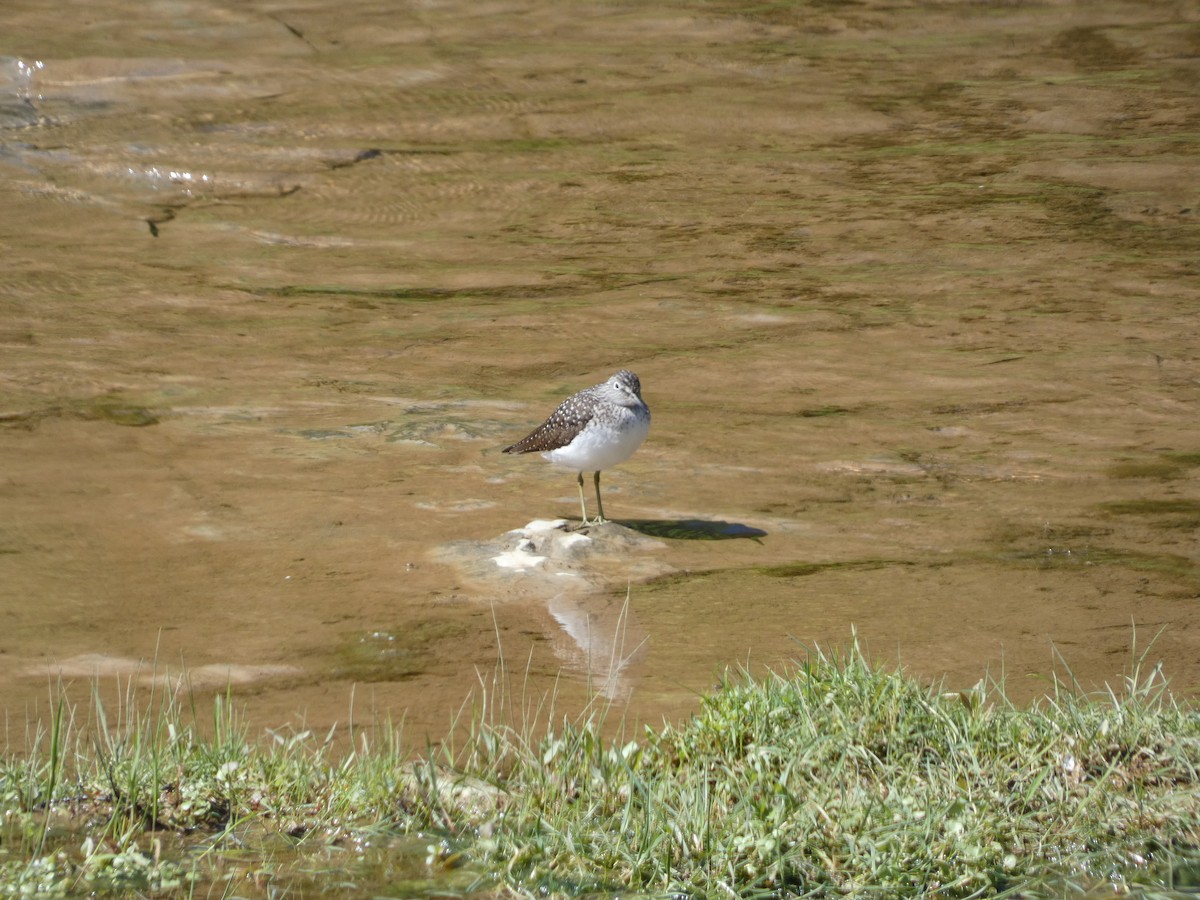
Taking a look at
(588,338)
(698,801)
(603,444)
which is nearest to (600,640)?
(603,444)

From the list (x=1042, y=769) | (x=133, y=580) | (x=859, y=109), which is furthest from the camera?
(x=859, y=109)

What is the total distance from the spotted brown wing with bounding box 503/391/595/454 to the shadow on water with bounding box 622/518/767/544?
513 mm

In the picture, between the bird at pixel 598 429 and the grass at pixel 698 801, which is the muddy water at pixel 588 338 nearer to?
the bird at pixel 598 429

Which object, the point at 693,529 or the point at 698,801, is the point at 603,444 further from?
the point at 698,801

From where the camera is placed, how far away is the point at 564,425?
7.11 meters

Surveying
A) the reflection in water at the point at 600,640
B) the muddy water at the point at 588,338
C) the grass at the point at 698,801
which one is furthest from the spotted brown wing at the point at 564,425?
the grass at the point at 698,801

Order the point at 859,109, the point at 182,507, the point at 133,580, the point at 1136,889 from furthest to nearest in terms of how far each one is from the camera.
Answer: the point at 859,109 → the point at 182,507 → the point at 133,580 → the point at 1136,889

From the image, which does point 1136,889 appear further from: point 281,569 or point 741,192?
point 741,192

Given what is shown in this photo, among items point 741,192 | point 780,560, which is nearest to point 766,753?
point 780,560

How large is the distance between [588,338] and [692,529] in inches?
158

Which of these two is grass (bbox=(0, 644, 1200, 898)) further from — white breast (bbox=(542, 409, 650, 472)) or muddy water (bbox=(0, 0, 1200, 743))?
white breast (bbox=(542, 409, 650, 472))

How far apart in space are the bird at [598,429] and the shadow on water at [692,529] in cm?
22

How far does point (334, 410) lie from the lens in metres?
9.27

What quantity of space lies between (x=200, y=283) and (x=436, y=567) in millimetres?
6309
